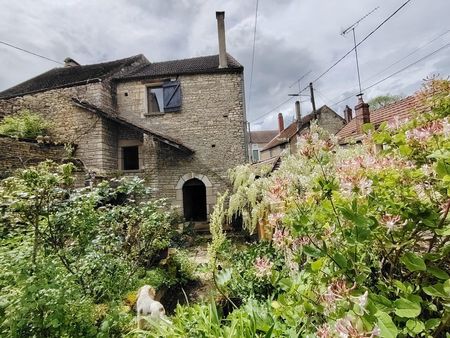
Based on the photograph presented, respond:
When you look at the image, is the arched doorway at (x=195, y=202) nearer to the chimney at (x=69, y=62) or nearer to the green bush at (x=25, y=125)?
the green bush at (x=25, y=125)

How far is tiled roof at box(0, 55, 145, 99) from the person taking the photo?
454 inches

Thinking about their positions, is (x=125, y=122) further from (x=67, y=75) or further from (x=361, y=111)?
(x=361, y=111)

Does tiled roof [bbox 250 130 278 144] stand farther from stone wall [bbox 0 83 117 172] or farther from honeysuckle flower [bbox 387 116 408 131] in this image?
honeysuckle flower [bbox 387 116 408 131]

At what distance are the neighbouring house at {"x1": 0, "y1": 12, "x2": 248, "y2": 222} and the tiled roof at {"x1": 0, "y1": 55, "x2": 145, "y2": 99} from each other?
781 millimetres

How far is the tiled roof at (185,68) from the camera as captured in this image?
10703 mm

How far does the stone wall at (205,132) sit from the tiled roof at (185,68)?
0.80 feet

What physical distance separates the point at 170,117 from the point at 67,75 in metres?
6.22

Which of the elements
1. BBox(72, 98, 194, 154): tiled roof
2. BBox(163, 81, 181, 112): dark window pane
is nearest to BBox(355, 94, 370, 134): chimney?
BBox(72, 98, 194, 154): tiled roof

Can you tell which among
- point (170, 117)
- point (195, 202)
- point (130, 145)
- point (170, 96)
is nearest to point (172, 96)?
point (170, 96)

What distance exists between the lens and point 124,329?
9.04ft

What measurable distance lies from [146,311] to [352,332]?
2.83m

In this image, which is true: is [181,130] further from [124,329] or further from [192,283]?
[124,329]

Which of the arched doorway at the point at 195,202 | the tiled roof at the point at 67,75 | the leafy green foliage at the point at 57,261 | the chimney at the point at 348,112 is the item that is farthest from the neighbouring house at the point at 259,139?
the leafy green foliage at the point at 57,261

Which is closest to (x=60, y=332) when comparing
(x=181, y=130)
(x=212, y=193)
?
(x=212, y=193)
